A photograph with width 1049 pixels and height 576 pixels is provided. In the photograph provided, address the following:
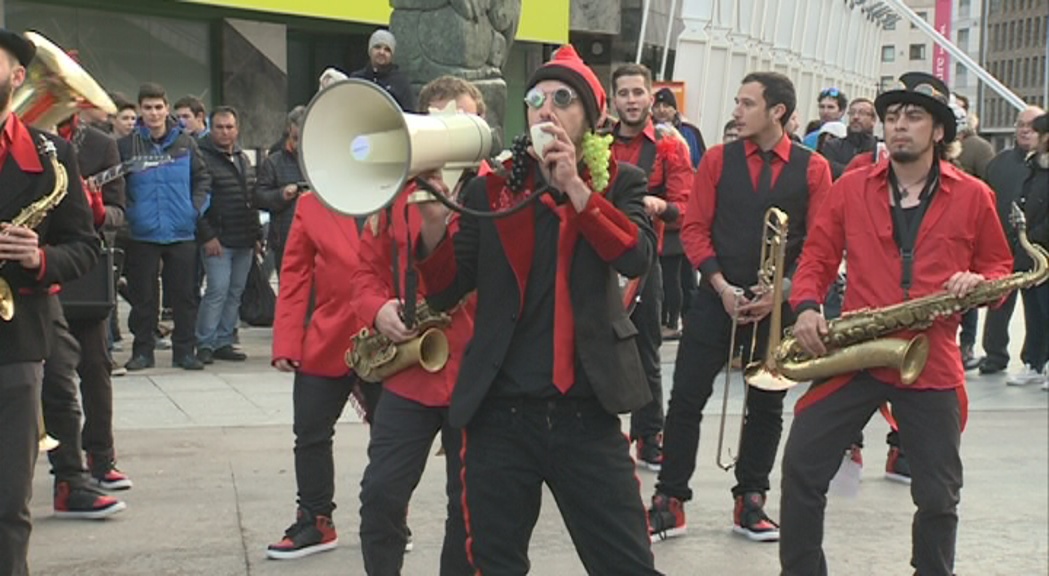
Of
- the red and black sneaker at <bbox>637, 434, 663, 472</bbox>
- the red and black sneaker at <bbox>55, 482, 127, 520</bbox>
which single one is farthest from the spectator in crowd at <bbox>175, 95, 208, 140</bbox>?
the red and black sneaker at <bbox>55, 482, 127, 520</bbox>

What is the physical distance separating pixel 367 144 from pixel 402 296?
4.06 feet

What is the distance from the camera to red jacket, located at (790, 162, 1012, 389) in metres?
5.48

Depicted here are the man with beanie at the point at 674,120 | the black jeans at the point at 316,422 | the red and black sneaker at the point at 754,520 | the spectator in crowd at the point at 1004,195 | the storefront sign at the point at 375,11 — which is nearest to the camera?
the black jeans at the point at 316,422

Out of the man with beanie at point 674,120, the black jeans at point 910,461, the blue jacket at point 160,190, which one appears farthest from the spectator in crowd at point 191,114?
the black jeans at point 910,461

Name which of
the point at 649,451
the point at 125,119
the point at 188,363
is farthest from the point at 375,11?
→ the point at 649,451

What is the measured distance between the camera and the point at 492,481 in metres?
4.28

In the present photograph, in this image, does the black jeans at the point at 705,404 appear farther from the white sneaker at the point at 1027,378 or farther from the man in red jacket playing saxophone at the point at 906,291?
the white sneaker at the point at 1027,378

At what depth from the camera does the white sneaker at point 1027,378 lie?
456 inches

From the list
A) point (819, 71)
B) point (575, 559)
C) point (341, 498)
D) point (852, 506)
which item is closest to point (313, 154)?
point (575, 559)

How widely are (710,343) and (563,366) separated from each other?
2723mm

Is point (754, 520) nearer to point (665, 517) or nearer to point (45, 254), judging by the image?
point (665, 517)

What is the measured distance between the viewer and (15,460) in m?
5.01

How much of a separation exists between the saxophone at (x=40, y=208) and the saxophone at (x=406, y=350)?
1.18 m

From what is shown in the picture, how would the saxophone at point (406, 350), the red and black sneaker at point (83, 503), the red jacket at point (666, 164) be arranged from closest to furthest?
1. the saxophone at point (406, 350)
2. the red and black sneaker at point (83, 503)
3. the red jacket at point (666, 164)
